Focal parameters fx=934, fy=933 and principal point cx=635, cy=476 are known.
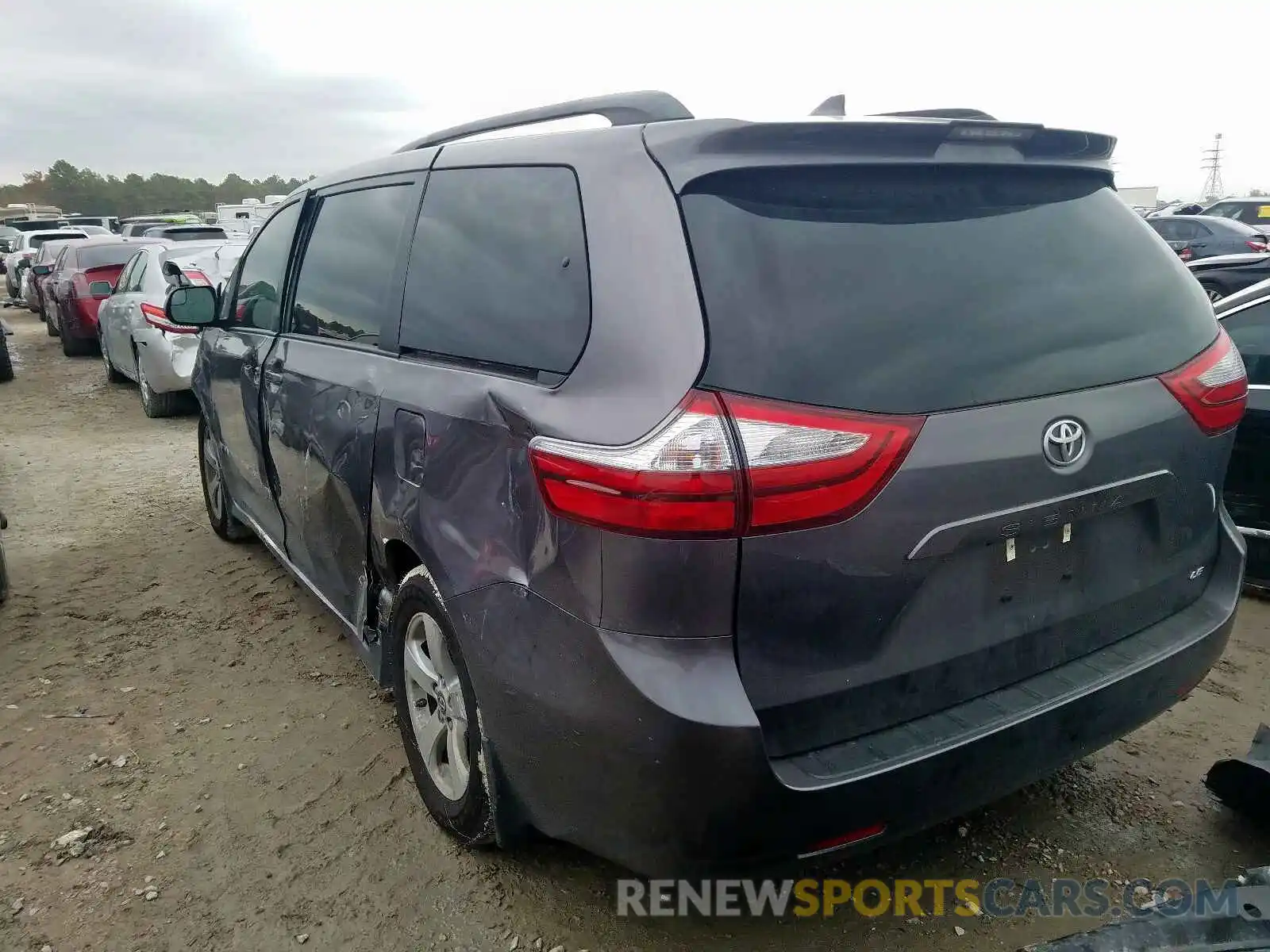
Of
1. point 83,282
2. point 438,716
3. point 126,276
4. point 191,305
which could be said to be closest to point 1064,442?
point 438,716

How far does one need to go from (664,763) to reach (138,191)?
3448 inches

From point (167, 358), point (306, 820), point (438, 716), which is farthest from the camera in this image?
point (167, 358)

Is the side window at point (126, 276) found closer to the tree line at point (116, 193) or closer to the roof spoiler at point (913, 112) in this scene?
the roof spoiler at point (913, 112)

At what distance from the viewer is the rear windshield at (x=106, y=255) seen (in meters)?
12.6

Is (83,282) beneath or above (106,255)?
beneath

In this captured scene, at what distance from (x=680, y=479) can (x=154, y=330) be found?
8.23m

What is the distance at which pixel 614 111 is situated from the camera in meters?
2.19

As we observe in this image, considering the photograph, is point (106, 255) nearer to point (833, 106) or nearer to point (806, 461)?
point (833, 106)

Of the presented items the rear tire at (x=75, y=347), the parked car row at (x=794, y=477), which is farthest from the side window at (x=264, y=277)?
the rear tire at (x=75, y=347)

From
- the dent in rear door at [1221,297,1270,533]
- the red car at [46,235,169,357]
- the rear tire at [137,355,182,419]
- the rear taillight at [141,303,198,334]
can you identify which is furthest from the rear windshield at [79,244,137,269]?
the dent in rear door at [1221,297,1270,533]

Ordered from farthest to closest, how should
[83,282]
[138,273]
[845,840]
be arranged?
[83,282]
[138,273]
[845,840]

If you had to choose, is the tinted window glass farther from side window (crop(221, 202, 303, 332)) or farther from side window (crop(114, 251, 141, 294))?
side window (crop(221, 202, 303, 332))

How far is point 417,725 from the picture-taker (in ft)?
8.83

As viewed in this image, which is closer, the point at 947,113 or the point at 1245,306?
the point at 947,113
